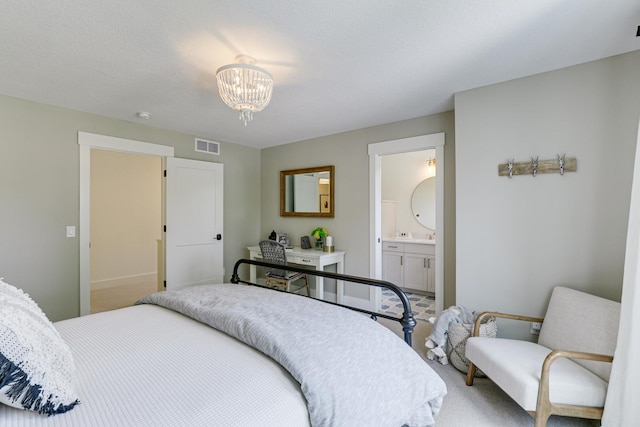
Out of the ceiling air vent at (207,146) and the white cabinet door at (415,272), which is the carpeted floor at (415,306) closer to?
the white cabinet door at (415,272)

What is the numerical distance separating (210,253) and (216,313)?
2892mm

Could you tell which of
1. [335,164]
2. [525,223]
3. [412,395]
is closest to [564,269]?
[525,223]

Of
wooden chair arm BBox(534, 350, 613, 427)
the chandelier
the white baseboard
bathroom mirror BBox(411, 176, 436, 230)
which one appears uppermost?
the chandelier

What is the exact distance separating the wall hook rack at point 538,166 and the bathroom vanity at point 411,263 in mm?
2079

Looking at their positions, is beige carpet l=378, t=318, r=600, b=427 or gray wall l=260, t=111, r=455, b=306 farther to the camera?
gray wall l=260, t=111, r=455, b=306

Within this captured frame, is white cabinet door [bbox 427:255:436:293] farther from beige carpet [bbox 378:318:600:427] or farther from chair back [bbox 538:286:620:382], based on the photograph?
chair back [bbox 538:286:620:382]

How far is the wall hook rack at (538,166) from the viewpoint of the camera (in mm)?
2219

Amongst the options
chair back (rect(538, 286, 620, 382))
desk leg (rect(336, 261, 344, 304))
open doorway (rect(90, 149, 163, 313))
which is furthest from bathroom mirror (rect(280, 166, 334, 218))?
chair back (rect(538, 286, 620, 382))

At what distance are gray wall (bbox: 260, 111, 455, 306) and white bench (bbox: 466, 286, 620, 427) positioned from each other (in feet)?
3.58

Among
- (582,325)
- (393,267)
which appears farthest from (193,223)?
(582,325)

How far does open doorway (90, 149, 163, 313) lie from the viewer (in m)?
4.88

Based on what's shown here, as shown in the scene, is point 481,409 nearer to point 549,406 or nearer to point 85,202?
point 549,406

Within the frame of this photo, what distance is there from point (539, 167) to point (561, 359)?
135cm

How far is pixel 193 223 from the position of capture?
4066mm
